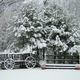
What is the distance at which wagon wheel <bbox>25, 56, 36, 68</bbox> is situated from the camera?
5038 mm

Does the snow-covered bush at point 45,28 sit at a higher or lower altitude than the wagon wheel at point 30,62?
higher

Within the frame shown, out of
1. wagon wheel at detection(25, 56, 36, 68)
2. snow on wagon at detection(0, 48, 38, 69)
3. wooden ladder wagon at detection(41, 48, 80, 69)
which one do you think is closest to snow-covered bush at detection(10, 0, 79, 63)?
wooden ladder wagon at detection(41, 48, 80, 69)

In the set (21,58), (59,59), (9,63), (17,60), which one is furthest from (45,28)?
(9,63)

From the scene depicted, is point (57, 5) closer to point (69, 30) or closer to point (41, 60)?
point (69, 30)

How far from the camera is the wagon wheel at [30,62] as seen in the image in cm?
504

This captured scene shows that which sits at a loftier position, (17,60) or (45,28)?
(45,28)

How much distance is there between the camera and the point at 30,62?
5.05 metres

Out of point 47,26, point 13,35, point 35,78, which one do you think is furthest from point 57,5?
point 35,78

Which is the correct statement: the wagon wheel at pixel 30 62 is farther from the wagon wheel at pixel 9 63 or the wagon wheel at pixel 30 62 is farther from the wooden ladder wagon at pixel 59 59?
the wagon wheel at pixel 9 63

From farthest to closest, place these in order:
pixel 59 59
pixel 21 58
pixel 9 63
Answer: pixel 59 59
pixel 21 58
pixel 9 63

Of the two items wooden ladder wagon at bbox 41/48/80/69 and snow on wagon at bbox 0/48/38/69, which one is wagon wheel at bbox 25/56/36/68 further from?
wooden ladder wagon at bbox 41/48/80/69

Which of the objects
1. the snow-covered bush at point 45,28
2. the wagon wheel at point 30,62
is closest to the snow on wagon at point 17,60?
the wagon wheel at point 30,62

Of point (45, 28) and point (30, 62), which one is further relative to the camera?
A: point (45, 28)

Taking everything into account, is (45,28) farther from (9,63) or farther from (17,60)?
(9,63)
